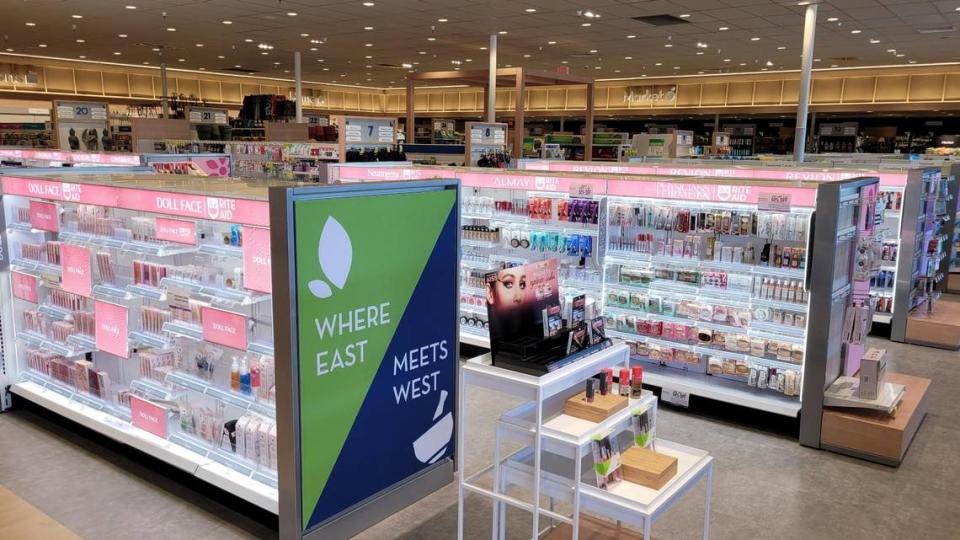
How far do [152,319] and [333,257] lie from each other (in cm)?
174

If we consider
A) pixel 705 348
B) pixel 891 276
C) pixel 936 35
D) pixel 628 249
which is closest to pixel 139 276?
pixel 628 249

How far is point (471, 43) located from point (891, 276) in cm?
952

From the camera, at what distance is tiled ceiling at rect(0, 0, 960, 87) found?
10.4 meters

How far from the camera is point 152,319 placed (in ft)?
13.6

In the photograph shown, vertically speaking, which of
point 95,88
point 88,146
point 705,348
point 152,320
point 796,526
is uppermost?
point 95,88

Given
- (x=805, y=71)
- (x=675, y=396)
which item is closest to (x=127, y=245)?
(x=675, y=396)

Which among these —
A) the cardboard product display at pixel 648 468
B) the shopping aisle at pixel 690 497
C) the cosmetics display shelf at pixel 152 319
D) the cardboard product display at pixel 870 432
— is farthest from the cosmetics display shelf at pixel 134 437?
the cardboard product display at pixel 870 432

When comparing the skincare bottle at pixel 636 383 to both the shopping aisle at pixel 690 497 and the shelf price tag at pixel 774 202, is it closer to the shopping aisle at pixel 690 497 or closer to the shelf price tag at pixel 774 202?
the shopping aisle at pixel 690 497

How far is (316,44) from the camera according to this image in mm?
14922

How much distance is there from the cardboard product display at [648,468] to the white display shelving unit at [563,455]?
0.03m

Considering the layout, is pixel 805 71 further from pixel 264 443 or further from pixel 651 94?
pixel 651 94

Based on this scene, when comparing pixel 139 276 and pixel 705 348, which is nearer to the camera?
pixel 139 276

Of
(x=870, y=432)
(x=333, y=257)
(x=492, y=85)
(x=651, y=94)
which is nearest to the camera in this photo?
(x=333, y=257)

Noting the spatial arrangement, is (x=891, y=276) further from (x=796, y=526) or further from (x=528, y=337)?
(x=528, y=337)
